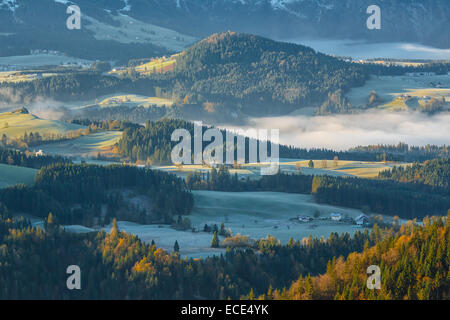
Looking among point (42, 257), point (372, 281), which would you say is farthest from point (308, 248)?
point (42, 257)

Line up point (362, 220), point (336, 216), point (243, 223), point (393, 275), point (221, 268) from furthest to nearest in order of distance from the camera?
point (336, 216)
point (362, 220)
point (243, 223)
point (221, 268)
point (393, 275)

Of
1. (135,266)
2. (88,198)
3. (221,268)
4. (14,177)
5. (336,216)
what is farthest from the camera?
(14,177)

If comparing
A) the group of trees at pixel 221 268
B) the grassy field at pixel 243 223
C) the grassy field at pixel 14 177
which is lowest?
the group of trees at pixel 221 268

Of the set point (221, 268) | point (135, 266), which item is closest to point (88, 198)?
point (135, 266)

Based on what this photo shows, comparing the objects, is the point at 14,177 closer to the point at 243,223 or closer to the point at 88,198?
the point at 88,198

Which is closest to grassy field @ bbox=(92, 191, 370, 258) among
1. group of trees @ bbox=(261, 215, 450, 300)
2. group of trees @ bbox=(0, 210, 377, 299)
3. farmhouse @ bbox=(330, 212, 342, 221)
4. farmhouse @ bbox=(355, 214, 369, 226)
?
farmhouse @ bbox=(330, 212, 342, 221)

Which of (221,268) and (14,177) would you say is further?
(14,177)

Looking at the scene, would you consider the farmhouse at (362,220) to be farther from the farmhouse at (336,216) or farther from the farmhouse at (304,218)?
the farmhouse at (304,218)

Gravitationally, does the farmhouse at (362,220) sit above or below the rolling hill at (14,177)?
below

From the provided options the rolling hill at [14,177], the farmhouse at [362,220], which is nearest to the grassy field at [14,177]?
the rolling hill at [14,177]
